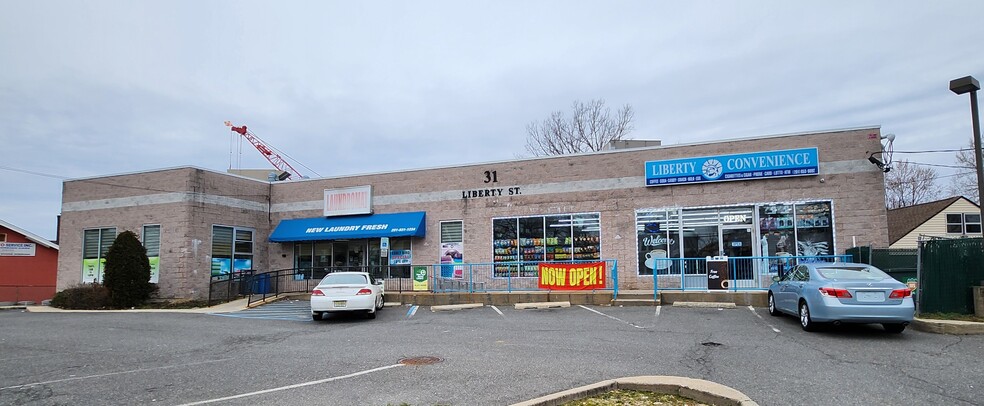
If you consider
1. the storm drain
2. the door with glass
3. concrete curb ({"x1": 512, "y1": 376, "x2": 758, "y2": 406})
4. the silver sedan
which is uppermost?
the door with glass

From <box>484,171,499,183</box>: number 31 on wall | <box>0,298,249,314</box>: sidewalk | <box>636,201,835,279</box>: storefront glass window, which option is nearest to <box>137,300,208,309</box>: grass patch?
<box>0,298,249,314</box>: sidewalk

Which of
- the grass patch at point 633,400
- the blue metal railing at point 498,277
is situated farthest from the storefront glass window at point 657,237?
the grass patch at point 633,400

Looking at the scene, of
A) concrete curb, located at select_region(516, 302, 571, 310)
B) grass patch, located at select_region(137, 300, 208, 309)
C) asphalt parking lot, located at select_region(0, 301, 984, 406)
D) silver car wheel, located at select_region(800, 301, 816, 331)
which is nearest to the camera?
asphalt parking lot, located at select_region(0, 301, 984, 406)

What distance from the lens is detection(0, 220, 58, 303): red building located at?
30.8m

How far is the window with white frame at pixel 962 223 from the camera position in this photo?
115 ft

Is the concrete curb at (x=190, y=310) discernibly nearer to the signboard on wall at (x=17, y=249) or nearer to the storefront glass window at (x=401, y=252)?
the storefront glass window at (x=401, y=252)

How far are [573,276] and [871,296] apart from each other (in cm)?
914

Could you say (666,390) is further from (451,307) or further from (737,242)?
(737,242)

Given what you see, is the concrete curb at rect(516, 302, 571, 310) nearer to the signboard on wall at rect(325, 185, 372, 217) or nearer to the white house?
the signboard on wall at rect(325, 185, 372, 217)

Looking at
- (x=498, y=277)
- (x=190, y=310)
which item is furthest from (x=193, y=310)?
(x=498, y=277)

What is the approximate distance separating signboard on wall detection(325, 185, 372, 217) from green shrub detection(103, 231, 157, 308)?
691 centimetres

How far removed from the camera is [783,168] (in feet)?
63.3

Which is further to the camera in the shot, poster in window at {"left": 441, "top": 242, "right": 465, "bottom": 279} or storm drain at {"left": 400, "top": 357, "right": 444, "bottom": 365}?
poster in window at {"left": 441, "top": 242, "right": 465, "bottom": 279}

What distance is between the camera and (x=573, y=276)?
1914cm
